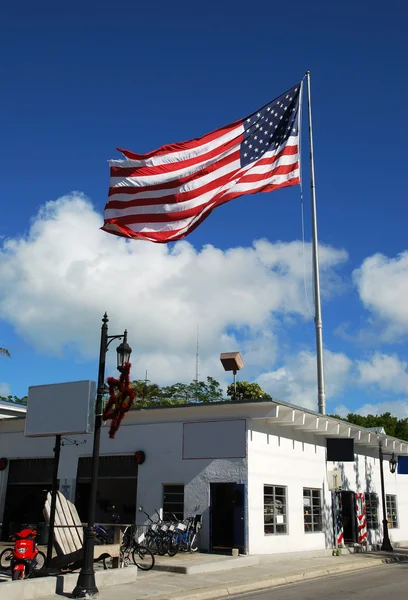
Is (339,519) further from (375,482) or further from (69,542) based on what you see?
(69,542)

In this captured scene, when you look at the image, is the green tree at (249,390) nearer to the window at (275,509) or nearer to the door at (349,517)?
the door at (349,517)

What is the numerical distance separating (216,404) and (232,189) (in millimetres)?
7132

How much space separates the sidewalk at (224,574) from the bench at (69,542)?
865 millimetres

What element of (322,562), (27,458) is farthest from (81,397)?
(27,458)

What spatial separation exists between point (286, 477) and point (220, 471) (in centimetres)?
291

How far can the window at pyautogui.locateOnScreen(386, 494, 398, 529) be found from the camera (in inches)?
1188

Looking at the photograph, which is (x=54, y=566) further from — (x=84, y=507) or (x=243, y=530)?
(x=84, y=507)

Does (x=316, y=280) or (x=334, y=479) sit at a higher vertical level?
(x=316, y=280)

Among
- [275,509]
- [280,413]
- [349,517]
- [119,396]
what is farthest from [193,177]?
[349,517]

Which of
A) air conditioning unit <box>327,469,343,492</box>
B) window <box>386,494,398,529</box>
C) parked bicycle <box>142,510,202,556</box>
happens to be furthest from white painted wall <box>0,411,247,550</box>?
window <box>386,494,398,529</box>

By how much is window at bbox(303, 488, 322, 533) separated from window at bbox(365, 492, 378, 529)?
559 cm

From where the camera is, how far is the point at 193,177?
1586cm

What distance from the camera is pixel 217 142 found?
16.7m

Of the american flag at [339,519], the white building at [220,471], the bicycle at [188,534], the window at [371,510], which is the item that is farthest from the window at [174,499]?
the window at [371,510]
